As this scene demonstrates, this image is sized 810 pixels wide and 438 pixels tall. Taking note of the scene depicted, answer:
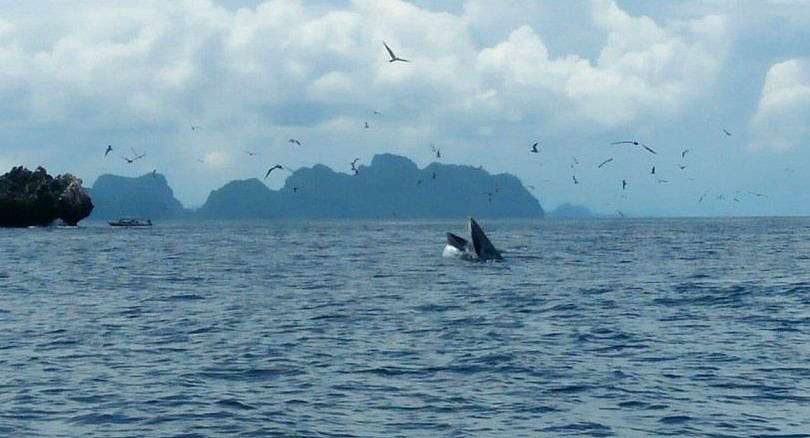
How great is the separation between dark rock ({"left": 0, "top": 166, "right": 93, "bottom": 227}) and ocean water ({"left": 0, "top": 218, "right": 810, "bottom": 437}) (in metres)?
115

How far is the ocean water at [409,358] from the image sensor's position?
15859mm

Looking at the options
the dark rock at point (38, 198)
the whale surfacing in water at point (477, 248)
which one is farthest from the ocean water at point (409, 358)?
the dark rock at point (38, 198)

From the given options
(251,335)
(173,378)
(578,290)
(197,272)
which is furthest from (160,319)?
(197,272)

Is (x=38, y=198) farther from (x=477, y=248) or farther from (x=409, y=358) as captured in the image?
(x=409, y=358)

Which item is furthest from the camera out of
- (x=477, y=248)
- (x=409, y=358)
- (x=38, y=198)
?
(x=38, y=198)

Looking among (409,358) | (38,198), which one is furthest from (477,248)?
(38,198)

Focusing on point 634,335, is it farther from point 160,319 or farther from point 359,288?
point 359,288

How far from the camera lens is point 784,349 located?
22453mm

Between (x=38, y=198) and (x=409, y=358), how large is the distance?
140m

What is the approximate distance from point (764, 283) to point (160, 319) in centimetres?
2541

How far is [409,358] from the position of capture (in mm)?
21375

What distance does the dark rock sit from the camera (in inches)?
5812

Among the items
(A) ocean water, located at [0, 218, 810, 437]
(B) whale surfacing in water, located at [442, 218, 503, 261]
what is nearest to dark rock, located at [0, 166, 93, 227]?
(B) whale surfacing in water, located at [442, 218, 503, 261]

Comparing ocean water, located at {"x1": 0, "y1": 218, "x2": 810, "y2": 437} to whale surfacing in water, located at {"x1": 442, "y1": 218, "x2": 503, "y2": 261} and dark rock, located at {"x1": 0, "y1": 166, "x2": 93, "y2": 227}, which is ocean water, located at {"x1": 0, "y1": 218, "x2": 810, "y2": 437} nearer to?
whale surfacing in water, located at {"x1": 442, "y1": 218, "x2": 503, "y2": 261}
